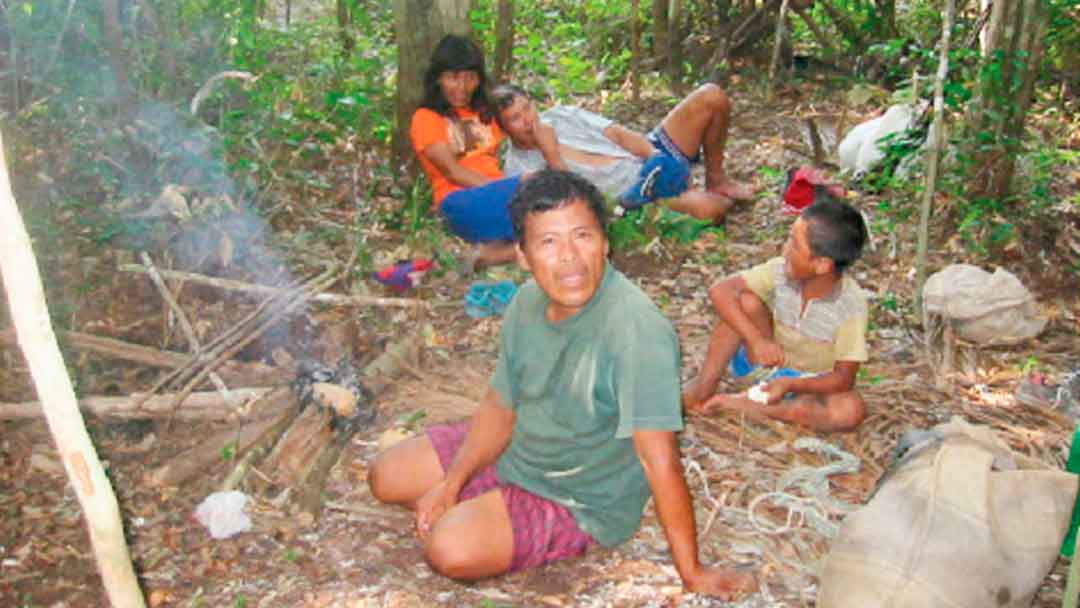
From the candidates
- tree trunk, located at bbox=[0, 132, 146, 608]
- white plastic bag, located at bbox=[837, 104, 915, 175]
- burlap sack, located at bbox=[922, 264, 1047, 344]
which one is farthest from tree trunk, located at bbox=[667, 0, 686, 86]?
tree trunk, located at bbox=[0, 132, 146, 608]

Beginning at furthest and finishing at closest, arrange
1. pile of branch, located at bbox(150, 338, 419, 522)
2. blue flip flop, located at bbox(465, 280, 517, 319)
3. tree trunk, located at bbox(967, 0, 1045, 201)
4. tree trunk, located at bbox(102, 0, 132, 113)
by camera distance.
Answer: tree trunk, located at bbox(102, 0, 132, 113) < tree trunk, located at bbox(967, 0, 1045, 201) < blue flip flop, located at bbox(465, 280, 517, 319) < pile of branch, located at bbox(150, 338, 419, 522)

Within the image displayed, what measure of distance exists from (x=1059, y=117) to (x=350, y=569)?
5.68 meters

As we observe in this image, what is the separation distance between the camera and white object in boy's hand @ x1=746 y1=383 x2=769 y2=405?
11.9 feet

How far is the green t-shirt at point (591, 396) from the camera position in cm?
246

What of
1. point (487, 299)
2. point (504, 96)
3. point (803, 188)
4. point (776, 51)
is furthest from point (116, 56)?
point (776, 51)

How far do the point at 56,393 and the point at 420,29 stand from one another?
4.08m

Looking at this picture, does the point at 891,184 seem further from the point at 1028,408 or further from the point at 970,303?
the point at 1028,408

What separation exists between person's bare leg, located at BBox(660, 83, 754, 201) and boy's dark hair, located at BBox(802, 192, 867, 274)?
225cm

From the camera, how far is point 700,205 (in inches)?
211

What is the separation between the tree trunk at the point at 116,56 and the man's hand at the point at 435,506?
119 inches

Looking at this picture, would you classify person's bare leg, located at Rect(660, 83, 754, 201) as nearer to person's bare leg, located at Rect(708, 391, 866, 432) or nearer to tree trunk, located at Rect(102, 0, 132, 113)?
person's bare leg, located at Rect(708, 391, 866, 432)

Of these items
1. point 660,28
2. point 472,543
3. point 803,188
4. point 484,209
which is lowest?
A: point 472,543

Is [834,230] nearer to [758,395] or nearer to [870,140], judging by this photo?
[758,395]

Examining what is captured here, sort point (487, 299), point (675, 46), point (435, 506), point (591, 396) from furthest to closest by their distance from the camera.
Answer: point (675, 46) → point (487, 299) → point (435, 506) → point (591, 396)
